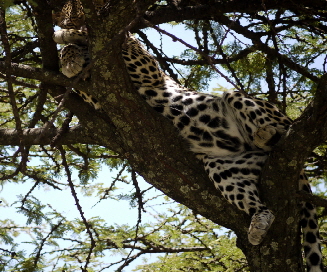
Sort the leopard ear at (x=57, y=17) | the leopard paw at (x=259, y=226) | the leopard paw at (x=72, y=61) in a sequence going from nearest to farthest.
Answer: the leopard paw at (x=259, y=226) → the leopard paw at (x=72, y=61) → the leopard ear at (x=57, y=17)

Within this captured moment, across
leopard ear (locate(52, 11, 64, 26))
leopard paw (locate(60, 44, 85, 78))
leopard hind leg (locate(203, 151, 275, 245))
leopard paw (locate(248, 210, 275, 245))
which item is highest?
leopard ear (locate(52, 11, 64, 26))

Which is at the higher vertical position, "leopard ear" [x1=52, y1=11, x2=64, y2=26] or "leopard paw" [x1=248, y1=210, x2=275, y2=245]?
"leopard ear" [x1=52, y1=11, x2=64, y2=26]

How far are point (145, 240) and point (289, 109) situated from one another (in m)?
2.53

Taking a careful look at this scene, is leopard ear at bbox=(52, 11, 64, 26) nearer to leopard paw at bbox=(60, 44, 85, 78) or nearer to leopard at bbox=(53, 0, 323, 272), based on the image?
leopard at bbox=(53, 0, 323, 272)

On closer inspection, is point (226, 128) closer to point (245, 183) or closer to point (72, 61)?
point (245, 183)

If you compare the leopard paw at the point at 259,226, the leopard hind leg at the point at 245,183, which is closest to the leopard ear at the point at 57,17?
the leopard hind leg at the point at 245,183

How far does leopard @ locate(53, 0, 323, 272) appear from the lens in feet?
12.8

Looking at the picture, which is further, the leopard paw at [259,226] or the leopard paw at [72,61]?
the leopard paw at [72,61]

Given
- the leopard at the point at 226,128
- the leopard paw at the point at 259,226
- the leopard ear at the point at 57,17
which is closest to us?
the leopard paw at the point at 259,226

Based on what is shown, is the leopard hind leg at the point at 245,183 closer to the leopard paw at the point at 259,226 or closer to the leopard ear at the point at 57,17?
the leopard paw at the point at 259,226

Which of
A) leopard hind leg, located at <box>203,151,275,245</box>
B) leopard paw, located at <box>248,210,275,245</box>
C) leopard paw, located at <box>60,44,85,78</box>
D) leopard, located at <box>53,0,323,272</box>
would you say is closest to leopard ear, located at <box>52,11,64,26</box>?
leopard, located at <box>53,0,323,272</box>

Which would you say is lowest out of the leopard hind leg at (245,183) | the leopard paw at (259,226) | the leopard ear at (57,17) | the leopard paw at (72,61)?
the leopard paw at (259,226)

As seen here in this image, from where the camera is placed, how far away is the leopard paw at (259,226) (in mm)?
3510

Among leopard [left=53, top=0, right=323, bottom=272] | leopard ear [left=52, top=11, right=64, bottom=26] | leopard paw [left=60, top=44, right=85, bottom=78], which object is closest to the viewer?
leopard [left=53, top=0, right=323, bottom=272]
